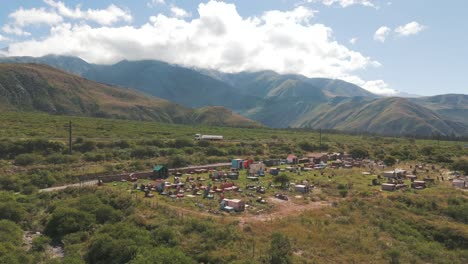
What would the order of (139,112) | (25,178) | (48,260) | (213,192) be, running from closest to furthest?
(48,260), (213,192), (25,178), (139,112)

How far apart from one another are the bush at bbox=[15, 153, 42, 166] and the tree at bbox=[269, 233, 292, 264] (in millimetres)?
39334

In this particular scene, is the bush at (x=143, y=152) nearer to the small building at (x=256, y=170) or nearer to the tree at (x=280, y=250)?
the small building at (x=256, y=170)

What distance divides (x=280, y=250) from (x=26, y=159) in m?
40.7

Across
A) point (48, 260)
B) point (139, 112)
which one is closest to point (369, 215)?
point (48, 260)

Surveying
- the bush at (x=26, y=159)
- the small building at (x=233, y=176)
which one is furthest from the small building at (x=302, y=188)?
the bush at (x=26, y=159)

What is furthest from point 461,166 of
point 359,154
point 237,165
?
point 237,165

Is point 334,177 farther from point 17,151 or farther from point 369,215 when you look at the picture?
point 17,151

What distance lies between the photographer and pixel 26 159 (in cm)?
4716

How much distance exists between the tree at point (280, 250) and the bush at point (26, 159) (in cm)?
3933

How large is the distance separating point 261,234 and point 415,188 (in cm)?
2480

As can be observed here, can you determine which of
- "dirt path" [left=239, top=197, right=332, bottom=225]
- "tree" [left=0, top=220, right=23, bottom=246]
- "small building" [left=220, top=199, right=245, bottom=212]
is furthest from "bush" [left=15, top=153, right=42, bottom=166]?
"dirt path" [left=239, top=197, right=332, bottom=225]

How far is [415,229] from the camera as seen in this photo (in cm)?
2755

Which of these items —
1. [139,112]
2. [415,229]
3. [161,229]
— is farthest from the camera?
[139,112]

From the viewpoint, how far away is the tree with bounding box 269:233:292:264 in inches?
784
